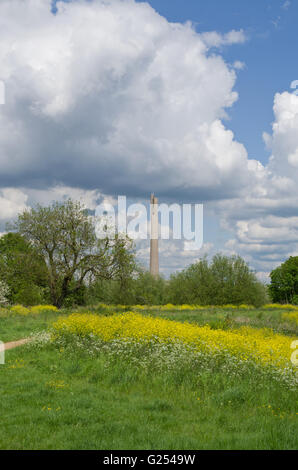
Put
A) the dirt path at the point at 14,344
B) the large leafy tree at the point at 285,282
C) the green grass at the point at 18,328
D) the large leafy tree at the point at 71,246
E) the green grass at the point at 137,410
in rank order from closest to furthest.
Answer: the green grass at the point at 137,410 → the dirt path at the point at 14,344 → the green grass at the point at 18,328 → the large leafy tree at the point at 71,246 → the large leafy tree at the point at 285,282

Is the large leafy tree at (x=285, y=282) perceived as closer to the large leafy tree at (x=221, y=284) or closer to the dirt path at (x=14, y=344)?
the large leafy tree at (x=221, y=284)

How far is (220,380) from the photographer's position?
10625mm

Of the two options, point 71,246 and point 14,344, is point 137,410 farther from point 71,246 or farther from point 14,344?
point 71,246

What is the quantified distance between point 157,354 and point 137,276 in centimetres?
2270

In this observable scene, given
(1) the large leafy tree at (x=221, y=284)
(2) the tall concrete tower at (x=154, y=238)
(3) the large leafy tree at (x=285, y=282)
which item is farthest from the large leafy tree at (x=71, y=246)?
(3) the large leafy tree at (x=285, y=282)

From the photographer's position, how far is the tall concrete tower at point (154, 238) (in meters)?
69.0

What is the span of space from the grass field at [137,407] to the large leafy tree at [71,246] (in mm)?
20984

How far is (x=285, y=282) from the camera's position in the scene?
79.4m

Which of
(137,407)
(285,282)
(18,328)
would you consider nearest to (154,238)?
(285,282)

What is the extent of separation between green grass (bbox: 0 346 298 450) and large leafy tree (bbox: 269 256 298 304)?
70.7m

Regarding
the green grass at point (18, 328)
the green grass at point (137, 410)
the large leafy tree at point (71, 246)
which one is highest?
the large leafy tree at point (71, 246)

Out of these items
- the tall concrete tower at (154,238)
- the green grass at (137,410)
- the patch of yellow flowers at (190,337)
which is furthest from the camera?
the tall concrete tower at (154,238)

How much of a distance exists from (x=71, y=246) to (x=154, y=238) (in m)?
35.1
